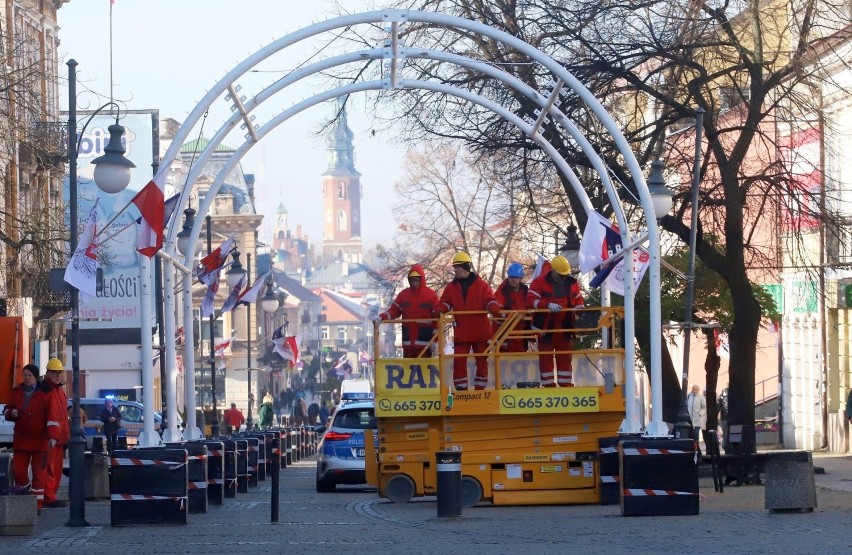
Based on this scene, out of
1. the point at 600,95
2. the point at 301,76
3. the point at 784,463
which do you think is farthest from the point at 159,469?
the point at 600,95

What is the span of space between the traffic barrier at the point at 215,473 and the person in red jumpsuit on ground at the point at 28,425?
255cm

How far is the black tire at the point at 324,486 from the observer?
26.5 meters

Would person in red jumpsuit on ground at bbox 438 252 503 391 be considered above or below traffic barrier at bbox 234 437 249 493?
above

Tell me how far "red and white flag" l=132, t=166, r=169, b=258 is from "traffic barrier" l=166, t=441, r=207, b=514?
2.50 metres

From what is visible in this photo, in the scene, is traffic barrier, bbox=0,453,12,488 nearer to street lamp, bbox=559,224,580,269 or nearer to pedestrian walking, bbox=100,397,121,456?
street lamp, bbox=559,224,580,269

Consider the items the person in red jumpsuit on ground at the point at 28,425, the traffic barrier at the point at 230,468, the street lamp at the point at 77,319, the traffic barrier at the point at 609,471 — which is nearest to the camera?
the street lamp at the point at 77,319

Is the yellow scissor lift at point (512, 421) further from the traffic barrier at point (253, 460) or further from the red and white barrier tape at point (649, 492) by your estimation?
the traffic barrier at point (253, 460)

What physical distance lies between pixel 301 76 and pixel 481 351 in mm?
3955

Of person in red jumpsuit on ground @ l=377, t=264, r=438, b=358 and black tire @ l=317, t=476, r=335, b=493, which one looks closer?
person in red jumpsuit on ground @ l=377, t=264, r=438, b=358

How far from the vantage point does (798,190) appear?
84.3 ft

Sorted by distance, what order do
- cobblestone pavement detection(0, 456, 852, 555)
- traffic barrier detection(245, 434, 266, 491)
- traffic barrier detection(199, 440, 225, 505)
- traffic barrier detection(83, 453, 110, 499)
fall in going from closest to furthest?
cobblestone pavement detection(0, 456, 852, 555)
traffic barrier detection(199, 440, 225, 505)
traffic barrier detection(83, 453, 110, 499)
traffic barrier detection(245, 434, 266, 491)

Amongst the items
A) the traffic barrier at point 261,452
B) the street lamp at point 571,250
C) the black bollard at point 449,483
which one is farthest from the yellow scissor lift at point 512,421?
the traffic barrier at point 261,452

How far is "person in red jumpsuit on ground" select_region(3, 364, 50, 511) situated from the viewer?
2002 centimetres

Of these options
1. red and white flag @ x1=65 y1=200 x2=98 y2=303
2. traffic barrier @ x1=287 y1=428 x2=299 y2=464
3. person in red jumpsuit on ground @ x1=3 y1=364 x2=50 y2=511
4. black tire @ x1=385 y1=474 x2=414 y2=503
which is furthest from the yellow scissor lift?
traffic barrier @ x1=287 y1=428 x2=299 y2=464
